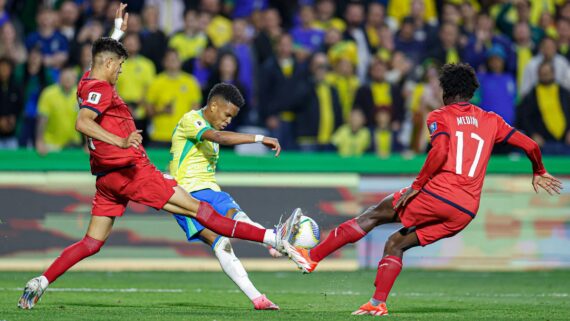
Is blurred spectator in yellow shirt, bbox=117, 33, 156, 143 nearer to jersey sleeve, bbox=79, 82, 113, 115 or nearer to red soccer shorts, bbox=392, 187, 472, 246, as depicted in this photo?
jersey sleeve, bbox=79, 82, 113, 115

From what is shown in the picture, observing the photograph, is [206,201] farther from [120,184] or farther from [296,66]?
[296,66]

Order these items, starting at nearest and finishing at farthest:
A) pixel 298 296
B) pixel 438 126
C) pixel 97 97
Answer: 1. pixel 97 97
2. pixel 438 126
3. pixel 298 296

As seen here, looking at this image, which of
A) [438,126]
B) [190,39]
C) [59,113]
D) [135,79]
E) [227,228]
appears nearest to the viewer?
[438,126]

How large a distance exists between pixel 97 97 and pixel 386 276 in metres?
2.67

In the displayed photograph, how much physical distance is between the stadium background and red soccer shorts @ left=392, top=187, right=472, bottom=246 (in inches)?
200

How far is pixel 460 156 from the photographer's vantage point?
29.6ft

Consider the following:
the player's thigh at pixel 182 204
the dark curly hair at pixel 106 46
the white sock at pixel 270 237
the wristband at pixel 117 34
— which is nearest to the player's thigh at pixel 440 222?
the white sock at pixel 270 237

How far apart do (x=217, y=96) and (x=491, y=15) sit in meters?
10.9

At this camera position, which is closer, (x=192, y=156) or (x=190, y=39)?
(x=192, y=156)

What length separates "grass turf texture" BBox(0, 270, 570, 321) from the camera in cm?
906

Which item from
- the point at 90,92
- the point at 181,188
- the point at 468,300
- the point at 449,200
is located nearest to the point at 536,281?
the point at 468,300

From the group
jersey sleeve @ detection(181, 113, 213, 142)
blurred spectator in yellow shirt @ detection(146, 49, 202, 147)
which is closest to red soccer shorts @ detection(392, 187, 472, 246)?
jersey sleeve @ detection(181, 113, 213, 142)

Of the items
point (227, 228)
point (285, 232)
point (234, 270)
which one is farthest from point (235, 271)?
point (285, 232)

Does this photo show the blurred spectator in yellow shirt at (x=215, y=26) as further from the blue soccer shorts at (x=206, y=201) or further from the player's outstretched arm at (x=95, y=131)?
the player's outstretched arm at (x=95, y=131)
